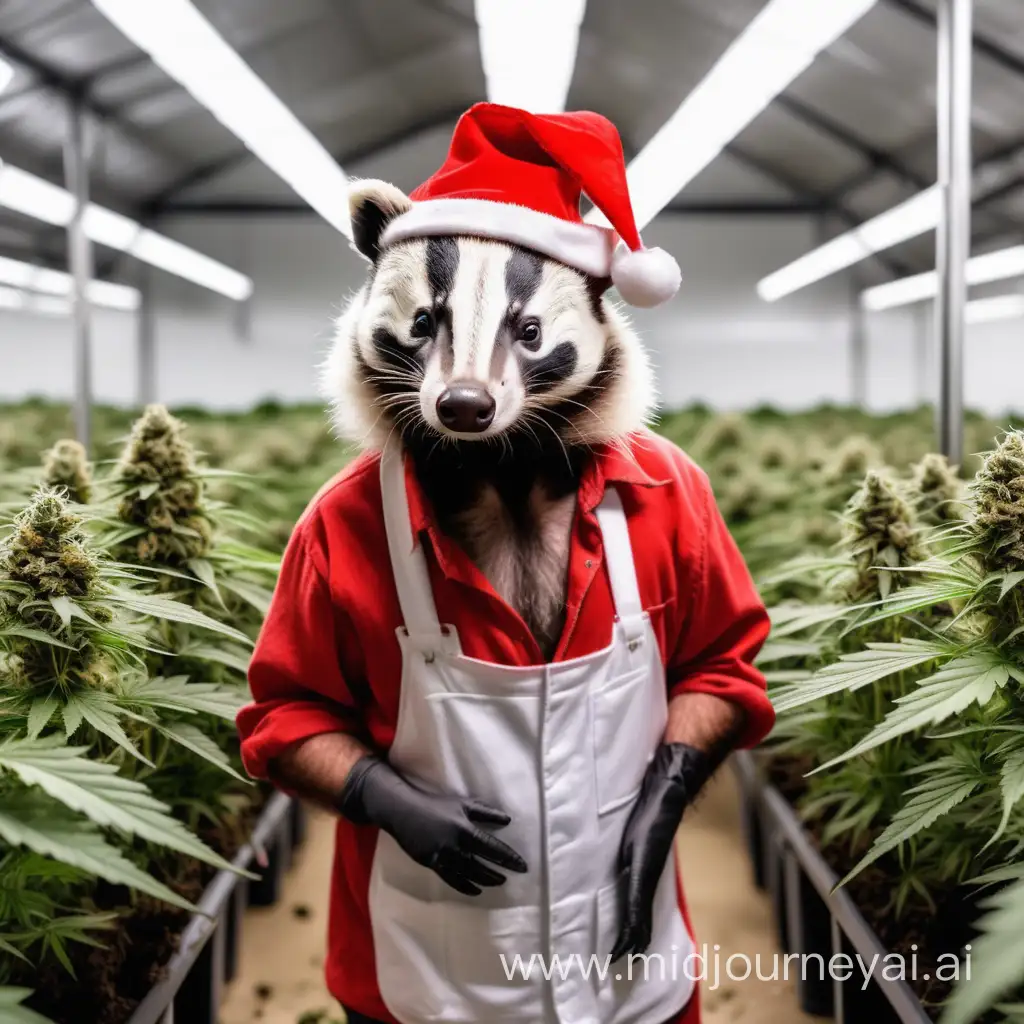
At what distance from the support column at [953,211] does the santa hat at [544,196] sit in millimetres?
1045

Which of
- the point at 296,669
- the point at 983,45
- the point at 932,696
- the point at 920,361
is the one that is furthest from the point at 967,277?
the point at 920,361

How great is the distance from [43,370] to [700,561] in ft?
9.74

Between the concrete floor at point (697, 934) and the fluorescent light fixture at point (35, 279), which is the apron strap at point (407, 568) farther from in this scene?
the fluorescent light fixture at point (35, 279)

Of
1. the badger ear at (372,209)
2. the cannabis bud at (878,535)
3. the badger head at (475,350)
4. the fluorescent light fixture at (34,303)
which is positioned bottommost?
the cannabis bud at (878,535)

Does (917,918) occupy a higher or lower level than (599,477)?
lower

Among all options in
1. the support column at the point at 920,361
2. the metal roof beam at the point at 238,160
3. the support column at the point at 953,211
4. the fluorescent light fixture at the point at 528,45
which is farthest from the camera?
the support column at the point at 920,361

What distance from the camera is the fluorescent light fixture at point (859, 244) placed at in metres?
2.25

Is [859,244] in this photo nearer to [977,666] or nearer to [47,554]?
[977,666]

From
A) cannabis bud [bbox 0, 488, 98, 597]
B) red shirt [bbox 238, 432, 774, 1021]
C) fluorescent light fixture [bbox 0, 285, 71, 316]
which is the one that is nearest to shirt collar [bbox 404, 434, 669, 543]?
red shirt [bbox 238, 432, 774, 1021]

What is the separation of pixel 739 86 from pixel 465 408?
61.2 inches

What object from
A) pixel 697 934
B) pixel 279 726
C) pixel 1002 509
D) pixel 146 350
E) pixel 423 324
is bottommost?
pixel 697 934

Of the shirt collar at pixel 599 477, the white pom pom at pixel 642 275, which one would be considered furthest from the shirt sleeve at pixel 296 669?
the white pom pom at pixel 642 275

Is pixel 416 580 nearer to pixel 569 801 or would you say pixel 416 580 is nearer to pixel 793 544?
pixel 569 801

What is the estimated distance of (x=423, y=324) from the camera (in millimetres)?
1043
